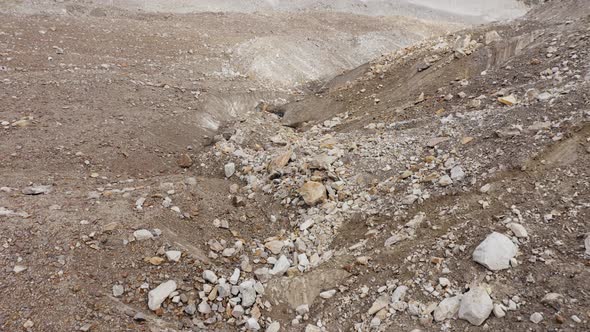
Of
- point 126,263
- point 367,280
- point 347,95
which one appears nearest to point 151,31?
point 347,95

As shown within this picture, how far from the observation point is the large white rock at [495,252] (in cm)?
536

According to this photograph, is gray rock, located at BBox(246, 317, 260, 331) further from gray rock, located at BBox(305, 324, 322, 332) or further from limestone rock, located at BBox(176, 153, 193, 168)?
limestone rock, located at BBox(176, 153, 193, 168)

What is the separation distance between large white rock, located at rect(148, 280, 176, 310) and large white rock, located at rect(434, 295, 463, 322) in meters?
3.54

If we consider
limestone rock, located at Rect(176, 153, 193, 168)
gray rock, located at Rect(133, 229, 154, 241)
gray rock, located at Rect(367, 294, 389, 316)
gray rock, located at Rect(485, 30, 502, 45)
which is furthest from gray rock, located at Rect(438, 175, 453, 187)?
gray rock, located at Rect(485, 30, 502, 45)

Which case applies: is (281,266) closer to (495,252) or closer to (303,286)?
(303,286)

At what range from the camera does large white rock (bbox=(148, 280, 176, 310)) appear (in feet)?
18.9

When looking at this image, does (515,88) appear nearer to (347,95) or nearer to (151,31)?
(347,95)

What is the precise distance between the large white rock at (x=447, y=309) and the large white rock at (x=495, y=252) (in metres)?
0.58

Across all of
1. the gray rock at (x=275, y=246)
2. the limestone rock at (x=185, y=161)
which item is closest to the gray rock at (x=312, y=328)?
the gray rock at (x=275, y=246)

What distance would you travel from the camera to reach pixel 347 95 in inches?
498

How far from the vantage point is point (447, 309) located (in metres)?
5.17

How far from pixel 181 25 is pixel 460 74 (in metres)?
12.4

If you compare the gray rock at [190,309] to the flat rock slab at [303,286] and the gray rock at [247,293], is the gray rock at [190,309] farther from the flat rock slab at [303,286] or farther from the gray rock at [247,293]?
the flat rock slab at [303,286]

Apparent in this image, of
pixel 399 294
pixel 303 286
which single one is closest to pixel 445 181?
pixel 399 294
